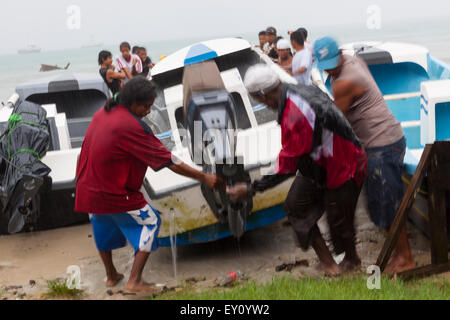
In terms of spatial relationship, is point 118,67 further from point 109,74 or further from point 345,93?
point 345,93

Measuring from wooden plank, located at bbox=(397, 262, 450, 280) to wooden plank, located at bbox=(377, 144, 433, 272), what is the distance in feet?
0.53

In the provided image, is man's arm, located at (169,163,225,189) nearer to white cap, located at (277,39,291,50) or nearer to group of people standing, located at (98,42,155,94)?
white cap, located at (277,39,291,50)

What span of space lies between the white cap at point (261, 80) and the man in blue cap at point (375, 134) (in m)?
0.65

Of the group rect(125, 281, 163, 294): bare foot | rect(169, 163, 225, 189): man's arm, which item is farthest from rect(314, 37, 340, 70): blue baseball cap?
rect(125, 281, 163, 294): bare foot

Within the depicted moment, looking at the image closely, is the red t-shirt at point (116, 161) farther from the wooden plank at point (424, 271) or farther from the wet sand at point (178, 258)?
the wooden plank at point (424, 271)

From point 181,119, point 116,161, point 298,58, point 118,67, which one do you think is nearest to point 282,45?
point 298,58

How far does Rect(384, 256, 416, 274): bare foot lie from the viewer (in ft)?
14.4

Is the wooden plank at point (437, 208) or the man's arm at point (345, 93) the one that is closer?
the wooden plank at point (437, 208)

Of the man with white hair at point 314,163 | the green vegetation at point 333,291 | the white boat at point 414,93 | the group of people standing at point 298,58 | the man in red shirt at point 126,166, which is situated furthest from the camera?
the group of people standing at point 298,58

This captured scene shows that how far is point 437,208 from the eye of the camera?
4.19m

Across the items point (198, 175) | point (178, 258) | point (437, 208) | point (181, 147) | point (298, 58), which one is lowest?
point (178, 258)

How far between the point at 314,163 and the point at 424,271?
1.14 m

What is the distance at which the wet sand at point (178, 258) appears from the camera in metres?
4.78

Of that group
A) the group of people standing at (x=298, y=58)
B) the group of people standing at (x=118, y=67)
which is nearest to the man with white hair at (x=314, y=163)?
the group of people standing at (x=298, y=58)
